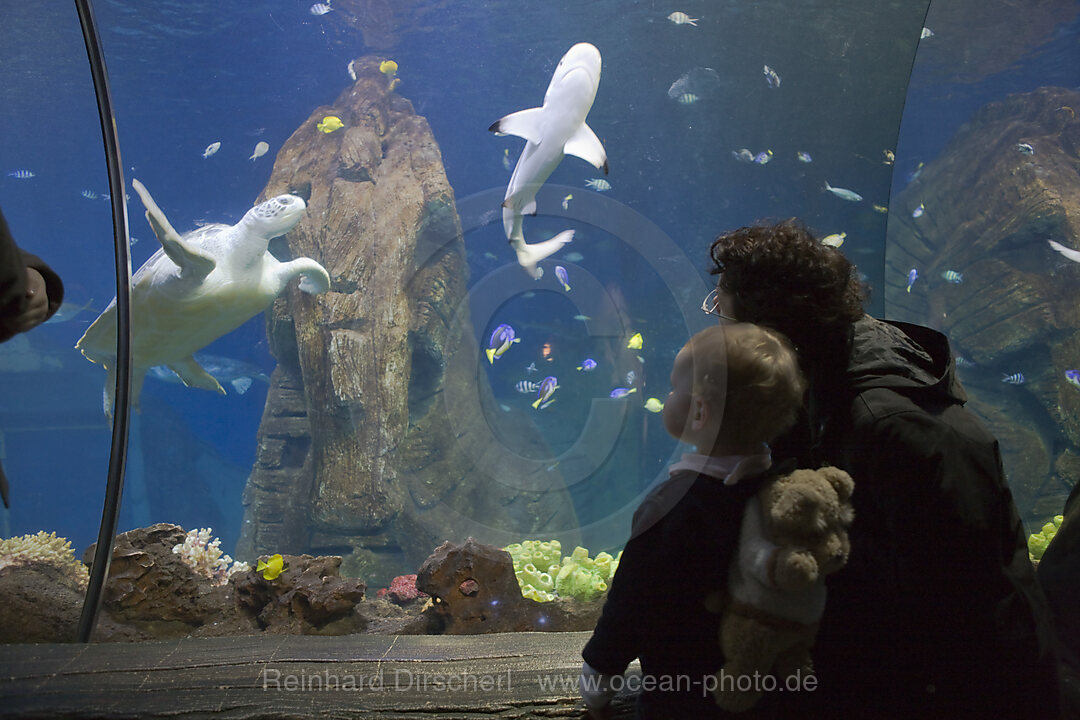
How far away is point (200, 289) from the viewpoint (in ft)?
13.5

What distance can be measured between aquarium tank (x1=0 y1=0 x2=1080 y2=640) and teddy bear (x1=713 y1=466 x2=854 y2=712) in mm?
639

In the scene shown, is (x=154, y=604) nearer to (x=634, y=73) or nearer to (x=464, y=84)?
(x=634, y=73)

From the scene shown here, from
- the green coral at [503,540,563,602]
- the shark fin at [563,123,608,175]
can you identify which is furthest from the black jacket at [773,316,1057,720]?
the shark fin at [563,123,608,175]

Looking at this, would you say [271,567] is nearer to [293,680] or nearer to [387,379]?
[293,680]

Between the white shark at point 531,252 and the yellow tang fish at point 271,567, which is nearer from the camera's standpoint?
the yellow tang fish at point 271,567

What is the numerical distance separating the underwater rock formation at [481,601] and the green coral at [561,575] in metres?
0.27

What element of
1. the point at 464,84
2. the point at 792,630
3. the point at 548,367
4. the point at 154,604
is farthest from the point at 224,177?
the point at 792,630

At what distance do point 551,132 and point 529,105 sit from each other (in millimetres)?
16112

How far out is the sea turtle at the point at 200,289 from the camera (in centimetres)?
404

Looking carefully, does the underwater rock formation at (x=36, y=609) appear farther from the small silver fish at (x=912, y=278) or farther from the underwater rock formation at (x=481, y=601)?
the small silver fish at (x=912, y=278)

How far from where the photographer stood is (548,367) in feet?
52.4

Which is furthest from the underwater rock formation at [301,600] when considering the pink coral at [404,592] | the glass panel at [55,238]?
the glass panel at [55,238]

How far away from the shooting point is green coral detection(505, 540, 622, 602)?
8.73 ft

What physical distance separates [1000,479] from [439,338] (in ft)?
16.1
